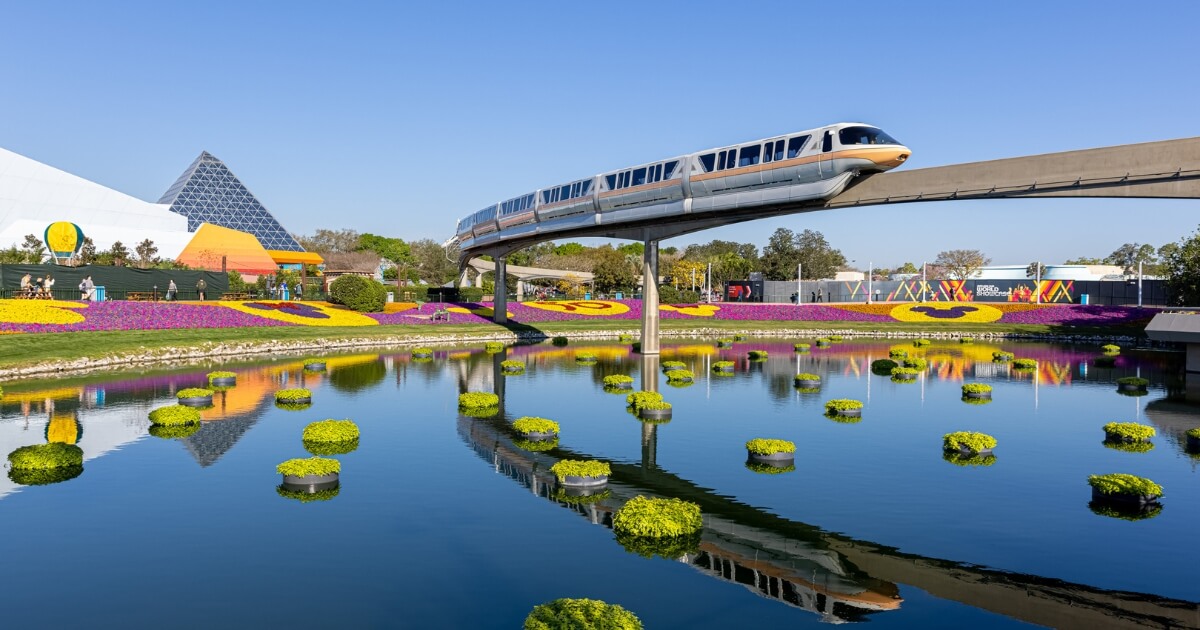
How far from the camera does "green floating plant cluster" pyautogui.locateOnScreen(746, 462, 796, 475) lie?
79.3 feet

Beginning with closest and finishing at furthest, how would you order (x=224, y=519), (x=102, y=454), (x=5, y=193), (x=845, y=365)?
(x=224, y=519), (x=102, y=454), (x=845, y=365), (x=5, y=193)

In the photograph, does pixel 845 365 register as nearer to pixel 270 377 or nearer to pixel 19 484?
pixel 270 377

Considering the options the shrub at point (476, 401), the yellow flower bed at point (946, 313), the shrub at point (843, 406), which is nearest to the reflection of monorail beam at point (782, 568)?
the shrub at point (476, 401)

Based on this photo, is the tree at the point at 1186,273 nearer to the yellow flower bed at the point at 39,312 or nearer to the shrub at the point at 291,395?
the shrub at the point at 291,395

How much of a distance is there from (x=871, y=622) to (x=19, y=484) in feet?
77.1

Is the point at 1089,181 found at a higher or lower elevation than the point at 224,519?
higher

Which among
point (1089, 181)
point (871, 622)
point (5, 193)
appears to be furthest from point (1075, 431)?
point (5, 193)

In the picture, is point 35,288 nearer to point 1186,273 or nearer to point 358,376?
point 358,376

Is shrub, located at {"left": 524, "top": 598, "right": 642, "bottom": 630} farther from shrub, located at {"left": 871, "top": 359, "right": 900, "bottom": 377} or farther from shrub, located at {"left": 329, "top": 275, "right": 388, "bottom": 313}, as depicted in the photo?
shrub, located at {"left": 329, "top": 275, "right": 388, "bottom": 313}

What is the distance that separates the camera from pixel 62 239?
99438mm

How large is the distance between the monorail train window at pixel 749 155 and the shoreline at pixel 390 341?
3610 centimetres

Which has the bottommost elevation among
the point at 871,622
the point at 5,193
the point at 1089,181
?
the point at 871,622

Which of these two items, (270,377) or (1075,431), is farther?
(270,377)

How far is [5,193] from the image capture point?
12300cm
